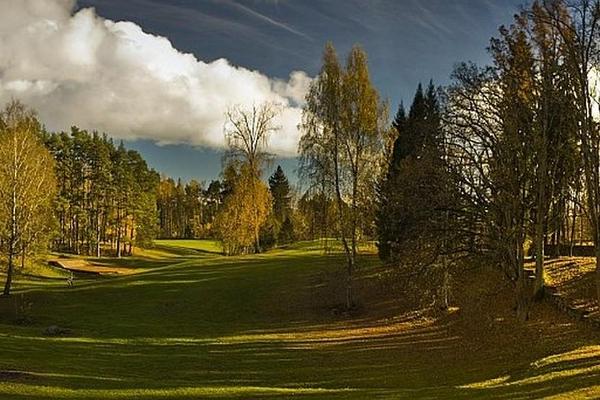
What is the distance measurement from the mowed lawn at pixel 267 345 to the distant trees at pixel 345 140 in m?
6.46

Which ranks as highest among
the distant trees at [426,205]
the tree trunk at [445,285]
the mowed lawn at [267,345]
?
the distant trees at [426,205]

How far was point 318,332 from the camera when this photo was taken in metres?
30.8

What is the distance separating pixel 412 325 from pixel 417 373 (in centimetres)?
1162

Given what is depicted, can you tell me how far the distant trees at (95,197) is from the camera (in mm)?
73688

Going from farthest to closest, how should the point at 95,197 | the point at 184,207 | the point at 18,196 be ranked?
the point at 184,207
the point at 95,197
the point at 18,196

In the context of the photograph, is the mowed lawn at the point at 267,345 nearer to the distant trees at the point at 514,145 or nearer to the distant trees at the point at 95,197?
the distant trees at the point at 514,145

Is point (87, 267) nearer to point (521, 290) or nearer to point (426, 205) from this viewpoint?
point (426, 205)

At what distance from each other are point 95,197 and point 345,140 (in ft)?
174

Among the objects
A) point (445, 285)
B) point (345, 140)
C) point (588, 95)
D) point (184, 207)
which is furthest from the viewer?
point (184, 207)

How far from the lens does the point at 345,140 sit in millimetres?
33906

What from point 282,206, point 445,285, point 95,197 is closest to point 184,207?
point 282,206

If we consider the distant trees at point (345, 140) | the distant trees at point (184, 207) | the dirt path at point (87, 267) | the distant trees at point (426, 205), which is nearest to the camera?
the distant trees at point (426, 205)

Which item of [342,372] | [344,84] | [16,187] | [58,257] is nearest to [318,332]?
[342,372]

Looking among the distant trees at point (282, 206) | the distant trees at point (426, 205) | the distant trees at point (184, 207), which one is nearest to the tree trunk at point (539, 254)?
the distant trees at point (426, 205)
